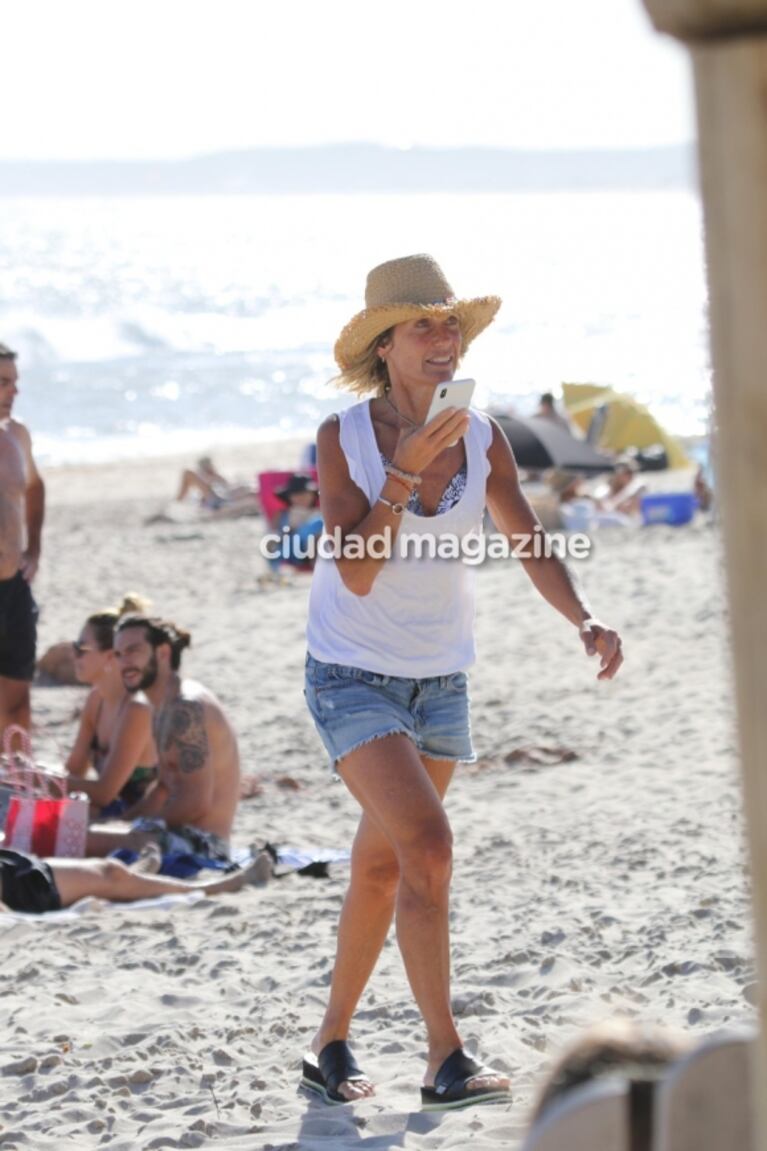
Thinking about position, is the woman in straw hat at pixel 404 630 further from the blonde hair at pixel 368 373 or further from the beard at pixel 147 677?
the beard at pixel 147 677

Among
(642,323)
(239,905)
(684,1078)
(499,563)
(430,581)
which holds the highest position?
(642,323)

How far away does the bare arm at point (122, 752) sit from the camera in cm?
600

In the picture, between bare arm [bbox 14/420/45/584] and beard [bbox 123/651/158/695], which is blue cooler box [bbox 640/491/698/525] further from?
beard [bbox 123/651/158/695]

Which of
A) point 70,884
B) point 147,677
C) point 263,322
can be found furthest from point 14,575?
point 263,322

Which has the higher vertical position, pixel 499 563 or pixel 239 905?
pixel 499 563

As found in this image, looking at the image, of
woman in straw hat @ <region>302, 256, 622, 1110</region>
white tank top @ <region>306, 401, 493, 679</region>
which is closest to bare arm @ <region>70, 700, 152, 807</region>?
woman in straw hat @ <region>302, 256, 622, 1110</region>

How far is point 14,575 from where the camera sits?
6.65 metres

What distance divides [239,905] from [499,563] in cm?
759

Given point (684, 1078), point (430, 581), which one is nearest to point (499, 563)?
point (430, 581)

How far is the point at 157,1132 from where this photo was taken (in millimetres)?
3480

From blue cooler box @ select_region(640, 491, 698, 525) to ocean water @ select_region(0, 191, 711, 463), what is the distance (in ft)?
4.45

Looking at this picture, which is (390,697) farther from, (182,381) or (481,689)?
(182,381)

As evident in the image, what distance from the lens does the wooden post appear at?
1.35 meters

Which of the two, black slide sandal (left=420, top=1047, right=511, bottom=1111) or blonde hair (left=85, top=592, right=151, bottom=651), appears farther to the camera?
blonde hair (left=85, top=592, right=151, bottom=651)
